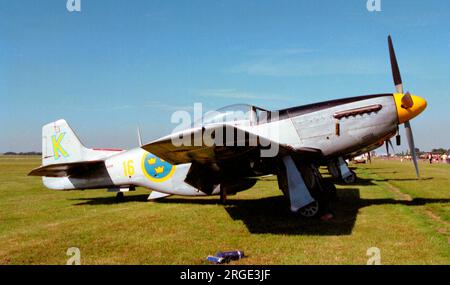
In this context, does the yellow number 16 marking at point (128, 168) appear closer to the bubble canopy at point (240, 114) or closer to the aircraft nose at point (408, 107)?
the bubble canopy at point (240, 114)

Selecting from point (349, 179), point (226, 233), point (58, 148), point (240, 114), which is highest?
point (240, 114)

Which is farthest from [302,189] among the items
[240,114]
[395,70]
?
[395,70]

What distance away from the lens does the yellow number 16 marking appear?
1059 centimetres

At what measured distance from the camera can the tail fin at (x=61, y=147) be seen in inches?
458

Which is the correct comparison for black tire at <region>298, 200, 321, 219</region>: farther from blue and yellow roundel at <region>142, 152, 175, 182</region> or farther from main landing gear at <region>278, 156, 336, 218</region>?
blue and yellow roundel at <region>142, 152, 175, 182</region>

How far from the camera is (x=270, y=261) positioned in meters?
4.58

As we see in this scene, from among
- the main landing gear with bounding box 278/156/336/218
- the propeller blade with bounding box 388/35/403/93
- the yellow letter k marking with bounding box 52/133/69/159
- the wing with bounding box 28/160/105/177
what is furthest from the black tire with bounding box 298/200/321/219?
the yellow letter k marking with bounding box 52/133/69/159

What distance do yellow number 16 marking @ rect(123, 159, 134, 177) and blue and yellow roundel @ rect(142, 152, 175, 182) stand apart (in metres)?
0.46

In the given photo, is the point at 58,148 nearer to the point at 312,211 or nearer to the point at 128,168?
the point at 128,168

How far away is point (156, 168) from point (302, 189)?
15.6 feet

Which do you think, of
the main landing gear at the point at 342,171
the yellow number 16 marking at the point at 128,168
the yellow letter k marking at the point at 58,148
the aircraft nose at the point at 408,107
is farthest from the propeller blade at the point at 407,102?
the yellow letter k marking at the point at 58,148

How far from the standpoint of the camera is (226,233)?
6207 mm
